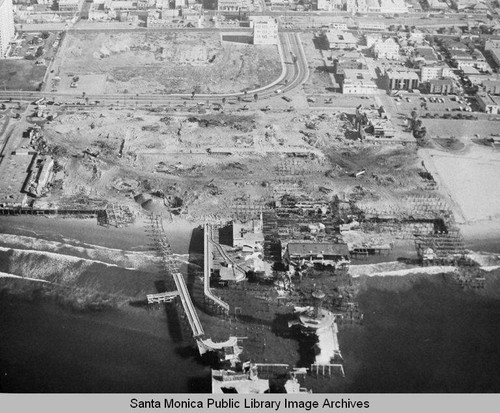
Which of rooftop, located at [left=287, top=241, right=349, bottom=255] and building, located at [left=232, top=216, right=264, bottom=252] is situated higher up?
building, located at [left=232, top=216, right=264, bottom=252]

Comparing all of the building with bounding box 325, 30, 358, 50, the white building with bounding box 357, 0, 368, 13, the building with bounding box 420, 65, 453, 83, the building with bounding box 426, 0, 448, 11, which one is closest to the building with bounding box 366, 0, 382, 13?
the white building with bounding box 357, 0, 368, 13

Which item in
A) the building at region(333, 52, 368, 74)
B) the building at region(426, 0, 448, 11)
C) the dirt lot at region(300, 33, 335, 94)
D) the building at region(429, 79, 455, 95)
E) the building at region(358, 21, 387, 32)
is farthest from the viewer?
the building at region(426, 0, 448, 11)

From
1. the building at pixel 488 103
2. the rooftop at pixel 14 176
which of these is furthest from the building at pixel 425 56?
the rooftop at pixel 14 176

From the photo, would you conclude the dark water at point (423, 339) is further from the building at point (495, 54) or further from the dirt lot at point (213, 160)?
the building at point (495, 54)

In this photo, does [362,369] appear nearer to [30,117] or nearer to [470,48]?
[30,117]

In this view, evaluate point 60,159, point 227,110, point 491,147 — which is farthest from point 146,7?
point 491,147

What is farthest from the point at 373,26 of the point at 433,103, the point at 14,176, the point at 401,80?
the point at 14,176

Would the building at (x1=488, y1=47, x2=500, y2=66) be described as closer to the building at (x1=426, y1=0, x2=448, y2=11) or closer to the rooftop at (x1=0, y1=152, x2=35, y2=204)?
the building at (x1=426, y1=0, x2=448, y2=11)

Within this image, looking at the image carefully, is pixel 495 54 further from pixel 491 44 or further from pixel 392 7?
pixel 392 7
